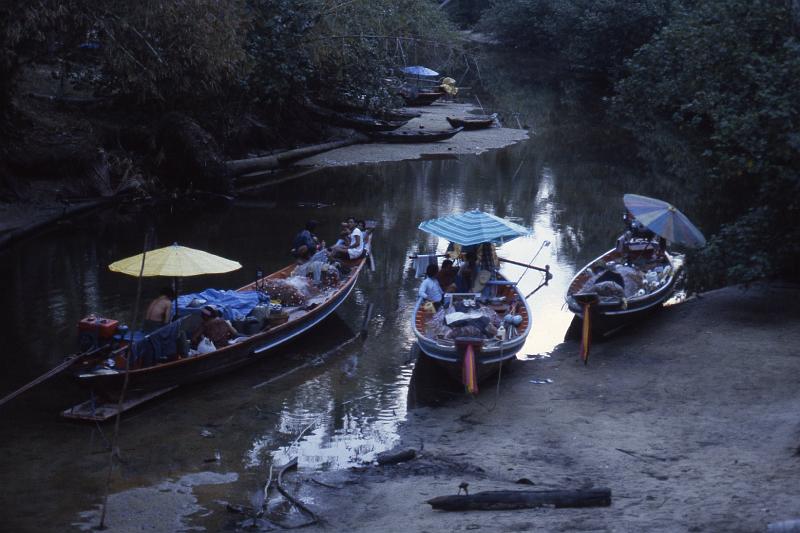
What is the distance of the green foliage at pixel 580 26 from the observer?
43062 millimetres

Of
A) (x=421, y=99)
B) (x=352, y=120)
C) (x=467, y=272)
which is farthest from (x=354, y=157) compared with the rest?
(x=467, y=272)

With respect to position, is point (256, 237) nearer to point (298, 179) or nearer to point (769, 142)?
point (298, 179)

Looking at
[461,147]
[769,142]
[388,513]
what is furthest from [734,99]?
[461,147]

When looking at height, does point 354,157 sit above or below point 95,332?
below

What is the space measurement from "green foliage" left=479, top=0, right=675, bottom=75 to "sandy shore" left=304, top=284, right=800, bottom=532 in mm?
26759

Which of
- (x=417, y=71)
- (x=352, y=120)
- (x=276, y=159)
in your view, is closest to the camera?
(x=276, y=159)

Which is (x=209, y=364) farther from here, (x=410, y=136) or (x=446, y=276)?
(x=410, y=136)

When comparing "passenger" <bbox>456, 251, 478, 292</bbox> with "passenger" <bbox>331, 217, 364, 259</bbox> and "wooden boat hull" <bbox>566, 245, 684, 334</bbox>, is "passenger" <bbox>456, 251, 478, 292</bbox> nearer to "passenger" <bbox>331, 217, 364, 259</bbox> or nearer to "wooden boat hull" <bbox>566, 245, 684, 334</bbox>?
"wooden boat hull" <bbox>566, 245, 684, 334</bbox>

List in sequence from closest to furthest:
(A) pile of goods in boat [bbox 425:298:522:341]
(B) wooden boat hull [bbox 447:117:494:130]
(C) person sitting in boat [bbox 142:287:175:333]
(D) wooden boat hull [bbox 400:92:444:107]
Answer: (C) person sitting in boat [bbox 142:287:175:333] → (A) pile of goods in boat [bbox 425:298:522:341] → (B) wooden boat hull [bbox 447:117:494:130] → (D) wooden boat hull [bbox 400:92:444:107]

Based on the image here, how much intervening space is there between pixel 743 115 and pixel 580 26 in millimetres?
33882

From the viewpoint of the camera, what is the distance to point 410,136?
3359 cm

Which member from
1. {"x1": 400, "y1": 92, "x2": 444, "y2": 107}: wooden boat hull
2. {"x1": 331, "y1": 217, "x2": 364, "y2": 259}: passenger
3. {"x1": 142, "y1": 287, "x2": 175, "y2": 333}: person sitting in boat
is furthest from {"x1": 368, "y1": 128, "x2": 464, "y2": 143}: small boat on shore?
{"x1": 142, "y1": 287, "x2": 175, "y2": 333}: person sitting in boat

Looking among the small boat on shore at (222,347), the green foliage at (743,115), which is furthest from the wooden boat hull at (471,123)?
the small boat on shore at (222,347)

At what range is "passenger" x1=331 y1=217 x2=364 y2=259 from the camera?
16375 millimetres
